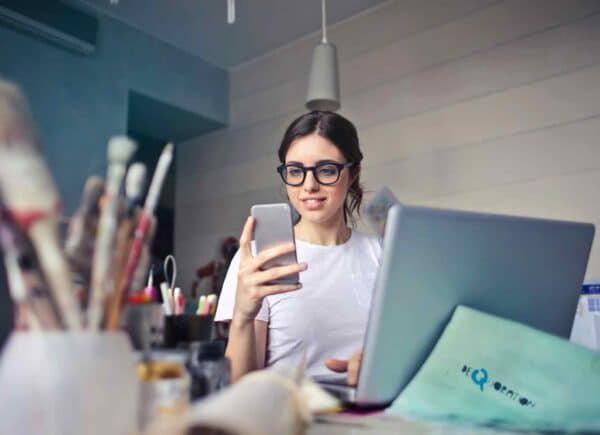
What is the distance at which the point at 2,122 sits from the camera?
384mm

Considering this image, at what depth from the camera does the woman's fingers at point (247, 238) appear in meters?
0.90

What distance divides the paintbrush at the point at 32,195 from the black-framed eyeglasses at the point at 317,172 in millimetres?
969

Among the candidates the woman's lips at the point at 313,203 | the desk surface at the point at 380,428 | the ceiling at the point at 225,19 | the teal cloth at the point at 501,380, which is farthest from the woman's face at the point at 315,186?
the ceiling at the point at 225,19

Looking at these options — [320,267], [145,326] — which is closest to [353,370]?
[145,326]

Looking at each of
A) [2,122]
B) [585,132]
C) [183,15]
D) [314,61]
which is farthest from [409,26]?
[2,122]

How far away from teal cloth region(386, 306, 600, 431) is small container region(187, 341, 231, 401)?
23 centimetres

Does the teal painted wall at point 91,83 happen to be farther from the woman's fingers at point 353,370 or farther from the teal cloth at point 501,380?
the teal cloth at point 501,380

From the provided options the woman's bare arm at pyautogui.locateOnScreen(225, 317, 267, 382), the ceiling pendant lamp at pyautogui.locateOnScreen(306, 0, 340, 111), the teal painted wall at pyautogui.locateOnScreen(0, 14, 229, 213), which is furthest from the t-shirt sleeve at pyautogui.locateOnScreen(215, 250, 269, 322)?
the teal painted wall at pyautogui.locateOnScreen(0, 14, 229, 213)

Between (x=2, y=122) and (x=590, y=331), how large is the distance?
6.59 ft

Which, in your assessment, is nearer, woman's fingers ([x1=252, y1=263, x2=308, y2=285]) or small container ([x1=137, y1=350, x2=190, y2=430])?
small container ([x1=137, y1=350, x2=190, y2=430])

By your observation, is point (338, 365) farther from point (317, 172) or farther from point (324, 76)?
point (324, 76)

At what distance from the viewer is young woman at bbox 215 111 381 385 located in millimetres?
1264

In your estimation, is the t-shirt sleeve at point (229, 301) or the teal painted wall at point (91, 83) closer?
the t-shirt sleeve at point (229, 301)

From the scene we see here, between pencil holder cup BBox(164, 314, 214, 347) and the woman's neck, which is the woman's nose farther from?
pencil holder cup BBox(164, 314, 214, 347)
